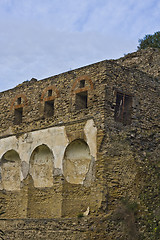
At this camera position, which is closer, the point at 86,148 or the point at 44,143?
the point at 86,148

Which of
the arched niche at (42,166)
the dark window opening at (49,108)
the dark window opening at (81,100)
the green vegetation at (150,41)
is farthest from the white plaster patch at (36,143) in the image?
the green vegetation at (150,41)

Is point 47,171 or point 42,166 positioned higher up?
point 42,166

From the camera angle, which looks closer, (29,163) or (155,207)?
(155,207)

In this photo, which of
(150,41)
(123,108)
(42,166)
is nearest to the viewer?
(123,108)

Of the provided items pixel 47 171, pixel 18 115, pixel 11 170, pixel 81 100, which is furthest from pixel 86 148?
pixel 18 115

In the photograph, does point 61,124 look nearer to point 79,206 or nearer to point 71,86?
point 71,86

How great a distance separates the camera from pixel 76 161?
Result: 17781 mm

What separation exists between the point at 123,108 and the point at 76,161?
2.88 meters

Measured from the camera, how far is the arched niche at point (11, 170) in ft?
66.5

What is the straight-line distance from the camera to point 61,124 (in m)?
18.3

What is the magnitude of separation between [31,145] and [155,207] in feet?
21.1

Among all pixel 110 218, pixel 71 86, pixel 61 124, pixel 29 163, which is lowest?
pixel 110 218

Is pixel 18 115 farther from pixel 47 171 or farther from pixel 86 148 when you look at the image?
pixel 86 148

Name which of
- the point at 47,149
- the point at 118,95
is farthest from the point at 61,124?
the point at 118,95
